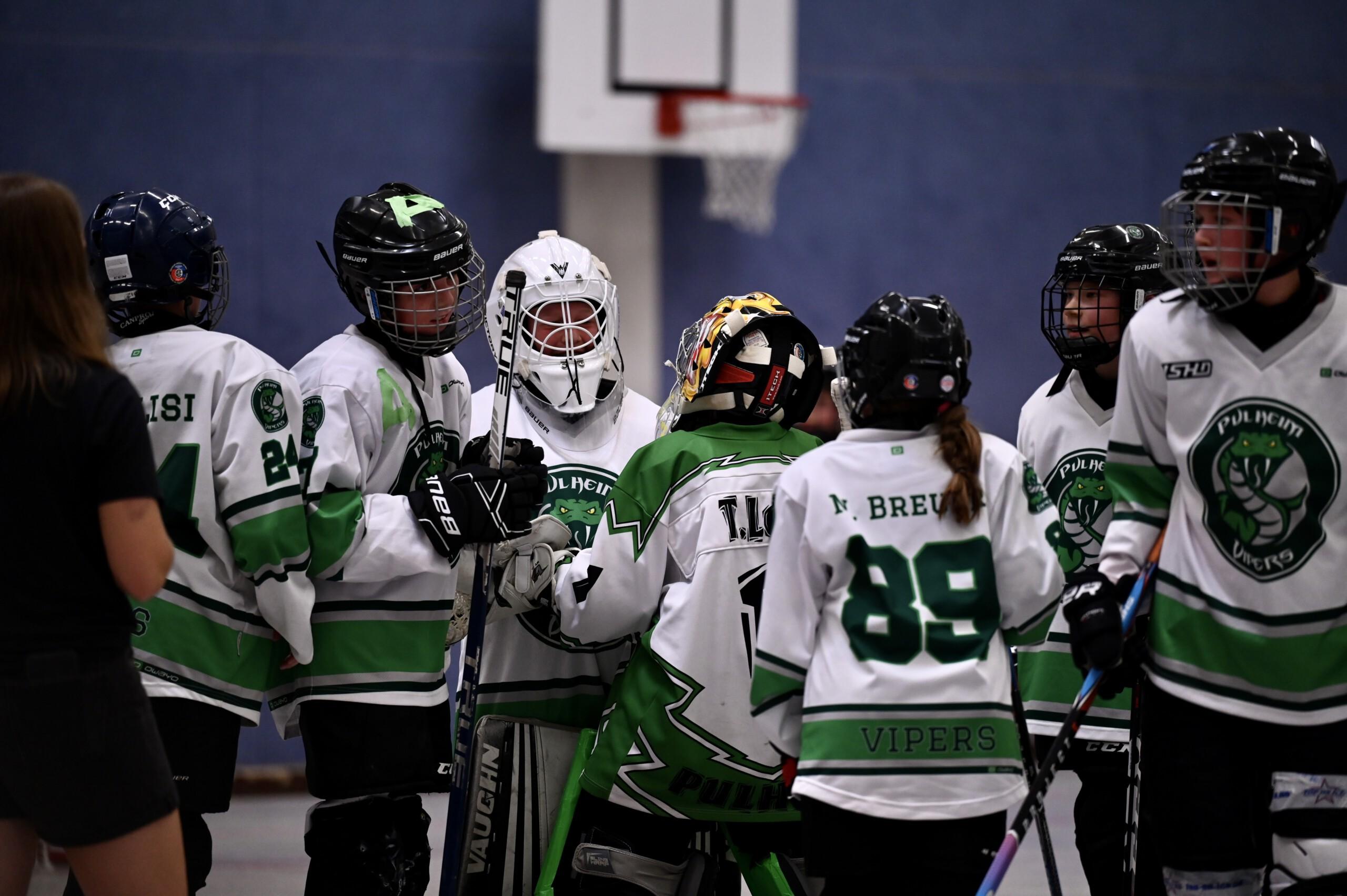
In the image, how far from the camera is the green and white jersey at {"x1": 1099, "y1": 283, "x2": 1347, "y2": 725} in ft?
7.36

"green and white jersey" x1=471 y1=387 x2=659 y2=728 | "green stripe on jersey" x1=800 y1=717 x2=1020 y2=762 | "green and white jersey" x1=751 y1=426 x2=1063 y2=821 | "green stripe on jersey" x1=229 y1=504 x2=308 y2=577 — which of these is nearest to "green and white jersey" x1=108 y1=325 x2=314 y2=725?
"green stripe on jersey" x1=229 y1=504 x2=308 y2=577

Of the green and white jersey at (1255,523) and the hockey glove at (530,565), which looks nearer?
the green and white jersey at (1255,523)

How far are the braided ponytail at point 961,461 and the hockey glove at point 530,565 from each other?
0.96 meters

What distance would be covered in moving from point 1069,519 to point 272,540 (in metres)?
1.75

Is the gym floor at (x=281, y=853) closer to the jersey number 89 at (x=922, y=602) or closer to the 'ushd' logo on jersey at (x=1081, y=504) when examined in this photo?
the 'ushd' logo on jersey at (x=1081, y=504)

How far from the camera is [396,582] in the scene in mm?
2857

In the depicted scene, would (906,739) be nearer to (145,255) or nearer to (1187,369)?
(1187,369)

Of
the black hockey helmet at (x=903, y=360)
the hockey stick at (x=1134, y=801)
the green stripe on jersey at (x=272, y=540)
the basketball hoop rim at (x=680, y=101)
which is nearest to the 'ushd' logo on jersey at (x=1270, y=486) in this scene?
the hockey stick at (x=1134, y=801)

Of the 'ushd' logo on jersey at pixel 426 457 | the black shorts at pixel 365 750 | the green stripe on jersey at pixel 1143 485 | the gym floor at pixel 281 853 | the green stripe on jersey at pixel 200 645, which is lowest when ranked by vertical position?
the gym floor at pixel 281 853

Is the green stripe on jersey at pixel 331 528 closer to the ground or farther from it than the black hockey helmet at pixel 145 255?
closer to the ground

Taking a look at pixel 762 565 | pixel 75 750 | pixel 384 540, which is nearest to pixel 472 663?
pixel 384 540

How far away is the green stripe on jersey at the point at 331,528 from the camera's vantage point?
2.70 m

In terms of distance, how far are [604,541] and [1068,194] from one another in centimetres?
446

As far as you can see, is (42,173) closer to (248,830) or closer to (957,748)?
(248,830)
